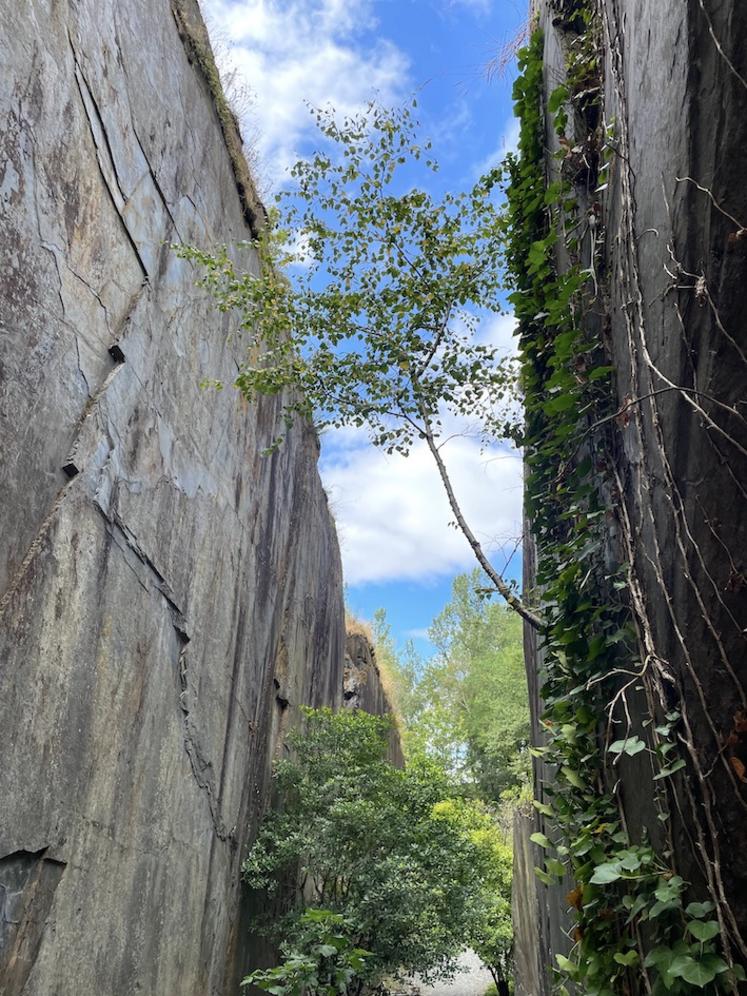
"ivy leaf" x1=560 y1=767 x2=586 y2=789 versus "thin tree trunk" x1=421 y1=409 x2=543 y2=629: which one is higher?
"thin tree trunk" x1=421 y1=409 x2=543 y2=629

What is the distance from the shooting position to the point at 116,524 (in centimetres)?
538

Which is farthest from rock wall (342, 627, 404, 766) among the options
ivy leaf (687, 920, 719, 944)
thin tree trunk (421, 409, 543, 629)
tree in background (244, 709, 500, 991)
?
ivy leaf (687, 920, 719, 944)

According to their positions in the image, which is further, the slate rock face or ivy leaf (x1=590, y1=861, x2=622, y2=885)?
the slate rock face

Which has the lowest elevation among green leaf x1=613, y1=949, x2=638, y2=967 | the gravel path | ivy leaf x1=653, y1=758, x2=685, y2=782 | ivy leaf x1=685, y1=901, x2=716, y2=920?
green leaf x1=613, y1=949, x2=638, y2=967

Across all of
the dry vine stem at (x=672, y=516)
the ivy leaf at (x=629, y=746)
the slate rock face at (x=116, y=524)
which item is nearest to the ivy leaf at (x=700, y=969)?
the dry vine stem at (x=672, y=516)

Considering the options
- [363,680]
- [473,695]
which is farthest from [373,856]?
[473,695]

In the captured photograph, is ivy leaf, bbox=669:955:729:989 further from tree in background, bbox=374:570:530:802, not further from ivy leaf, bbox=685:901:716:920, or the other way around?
tree in background, bbox=374:570:530:802

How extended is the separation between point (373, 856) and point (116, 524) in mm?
5398

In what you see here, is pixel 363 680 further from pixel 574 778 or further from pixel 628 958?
pixel 628 958

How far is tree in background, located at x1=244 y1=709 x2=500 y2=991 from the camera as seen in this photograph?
8203 mm

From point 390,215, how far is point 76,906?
5224mm

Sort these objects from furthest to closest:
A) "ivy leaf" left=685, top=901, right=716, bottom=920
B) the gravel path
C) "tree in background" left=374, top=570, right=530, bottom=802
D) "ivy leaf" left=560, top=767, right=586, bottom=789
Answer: "tree in background" left=374, top=570, right=530, bottom=802
the gravel path
"ivy leaf" left=560, top=767, right=586, bottom=789
"ivy leaf" left=685, top=901, right=716, bottom=920

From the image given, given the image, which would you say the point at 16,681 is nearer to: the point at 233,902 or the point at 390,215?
the point at 390,215

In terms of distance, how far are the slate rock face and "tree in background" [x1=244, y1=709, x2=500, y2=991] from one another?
66 centimetres
